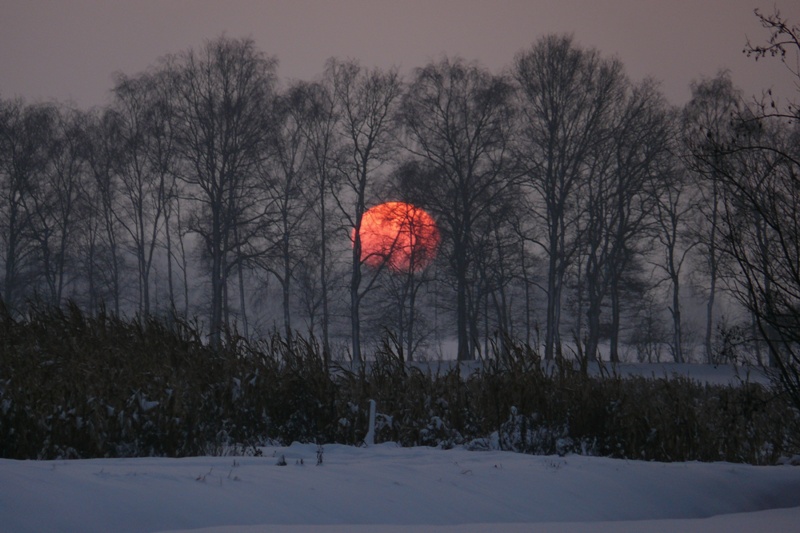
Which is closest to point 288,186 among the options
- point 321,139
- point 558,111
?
point 321,139

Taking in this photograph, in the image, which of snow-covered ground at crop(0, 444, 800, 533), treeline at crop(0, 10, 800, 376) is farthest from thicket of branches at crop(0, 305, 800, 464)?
treeline at crop(0, 10, 800, 376)

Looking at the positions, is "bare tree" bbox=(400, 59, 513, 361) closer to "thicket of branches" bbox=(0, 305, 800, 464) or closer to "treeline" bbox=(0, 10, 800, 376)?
"treeline" bbox=(0, 10, 800, 376)

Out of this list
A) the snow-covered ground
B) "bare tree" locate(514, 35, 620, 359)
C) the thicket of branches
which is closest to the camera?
the snow-covered ground

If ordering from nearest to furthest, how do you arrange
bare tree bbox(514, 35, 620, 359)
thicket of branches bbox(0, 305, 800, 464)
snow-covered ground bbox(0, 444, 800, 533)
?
snow-covered ground bbox(0, 444, 800, 533)
thicket of branches bbox(0, 305, 800, 464)
bare tree bbox(514, 35, 620, 359)

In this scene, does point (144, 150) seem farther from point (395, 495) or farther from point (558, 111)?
point (395, 495)

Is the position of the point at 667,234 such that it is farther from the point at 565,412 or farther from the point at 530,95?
the point at 565,412

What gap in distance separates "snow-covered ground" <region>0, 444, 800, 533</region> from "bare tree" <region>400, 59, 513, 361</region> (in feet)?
75.4

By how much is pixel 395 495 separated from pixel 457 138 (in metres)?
26.2

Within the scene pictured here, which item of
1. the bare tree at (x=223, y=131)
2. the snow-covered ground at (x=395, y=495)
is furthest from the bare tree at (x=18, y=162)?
the snow-covered ground at (x=395, y=495)

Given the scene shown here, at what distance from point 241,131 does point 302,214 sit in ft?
13.8

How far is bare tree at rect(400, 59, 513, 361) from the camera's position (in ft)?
96.4

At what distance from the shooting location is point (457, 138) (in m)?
30.2

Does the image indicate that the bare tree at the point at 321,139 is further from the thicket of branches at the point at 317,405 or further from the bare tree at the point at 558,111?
the thicket of branches at the point at 317,405

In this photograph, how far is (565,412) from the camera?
8.58 meters
